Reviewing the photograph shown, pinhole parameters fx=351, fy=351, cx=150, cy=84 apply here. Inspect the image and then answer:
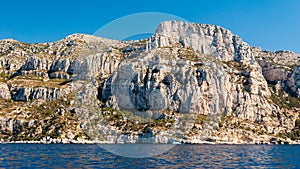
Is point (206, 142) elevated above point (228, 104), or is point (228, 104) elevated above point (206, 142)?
point (228, 104)

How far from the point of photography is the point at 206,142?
161 meters

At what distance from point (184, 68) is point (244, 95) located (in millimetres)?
38632

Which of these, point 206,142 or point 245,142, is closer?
point 206,142

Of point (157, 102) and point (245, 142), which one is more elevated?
point (157, 102)

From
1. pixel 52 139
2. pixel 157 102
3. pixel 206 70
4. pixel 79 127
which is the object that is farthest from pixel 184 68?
pixel 52 139

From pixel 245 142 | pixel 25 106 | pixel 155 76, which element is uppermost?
pixel 155 76

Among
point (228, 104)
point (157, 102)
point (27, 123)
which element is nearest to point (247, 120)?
point (228, 104)

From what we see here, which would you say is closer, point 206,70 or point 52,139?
point 52,139

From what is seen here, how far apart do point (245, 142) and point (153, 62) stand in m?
63.5

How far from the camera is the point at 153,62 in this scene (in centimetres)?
19150

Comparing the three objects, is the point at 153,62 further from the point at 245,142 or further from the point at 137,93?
the point at 245,142

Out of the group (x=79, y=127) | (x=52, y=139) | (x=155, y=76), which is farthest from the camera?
(x=155, y=76)

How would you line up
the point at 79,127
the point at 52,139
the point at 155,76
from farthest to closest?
the point at 155,76 → the point at 79,127 → the point at 52,139

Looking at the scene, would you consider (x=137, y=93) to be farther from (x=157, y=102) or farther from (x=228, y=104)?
(x=228, y=104)
